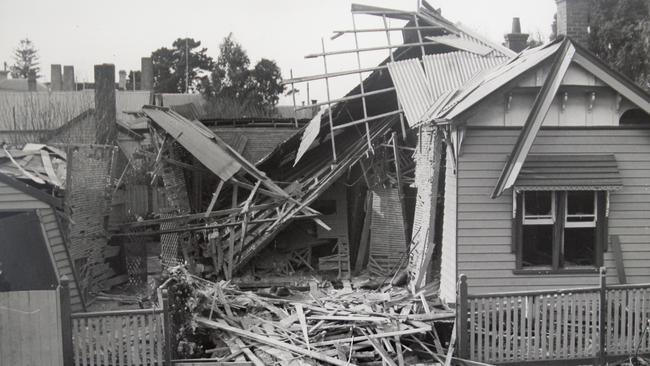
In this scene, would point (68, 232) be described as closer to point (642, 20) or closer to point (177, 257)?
point (177, 257)

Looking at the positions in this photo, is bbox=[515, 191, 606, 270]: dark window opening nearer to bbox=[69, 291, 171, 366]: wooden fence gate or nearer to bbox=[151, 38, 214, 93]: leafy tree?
bbox=[69, 291, 171, 366]: wooden fence gate

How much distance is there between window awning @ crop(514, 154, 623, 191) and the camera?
39.8 feet

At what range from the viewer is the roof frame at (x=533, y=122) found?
1162cm

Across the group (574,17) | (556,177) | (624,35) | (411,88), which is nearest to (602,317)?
(556,177)

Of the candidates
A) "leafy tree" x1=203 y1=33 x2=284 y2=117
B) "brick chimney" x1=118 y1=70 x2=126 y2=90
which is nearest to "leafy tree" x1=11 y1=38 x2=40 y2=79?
"brick chimney" x1=118 y1=70 x2=126 y2=90

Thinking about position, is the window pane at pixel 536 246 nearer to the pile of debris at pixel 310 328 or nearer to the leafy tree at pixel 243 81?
the pile of debris at pixel 310 328

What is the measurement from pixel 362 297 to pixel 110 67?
19081mm

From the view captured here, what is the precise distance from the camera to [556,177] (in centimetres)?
1219

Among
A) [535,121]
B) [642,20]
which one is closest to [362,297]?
[535,121]

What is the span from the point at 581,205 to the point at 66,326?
377 inches

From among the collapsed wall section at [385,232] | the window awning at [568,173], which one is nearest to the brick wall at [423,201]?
the collapsed wall section at [385,232]

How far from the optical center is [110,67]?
2814 centimetres

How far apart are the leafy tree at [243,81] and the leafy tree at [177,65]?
8.63m

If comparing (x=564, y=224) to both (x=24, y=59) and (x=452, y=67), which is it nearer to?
(x=452, y=67)
